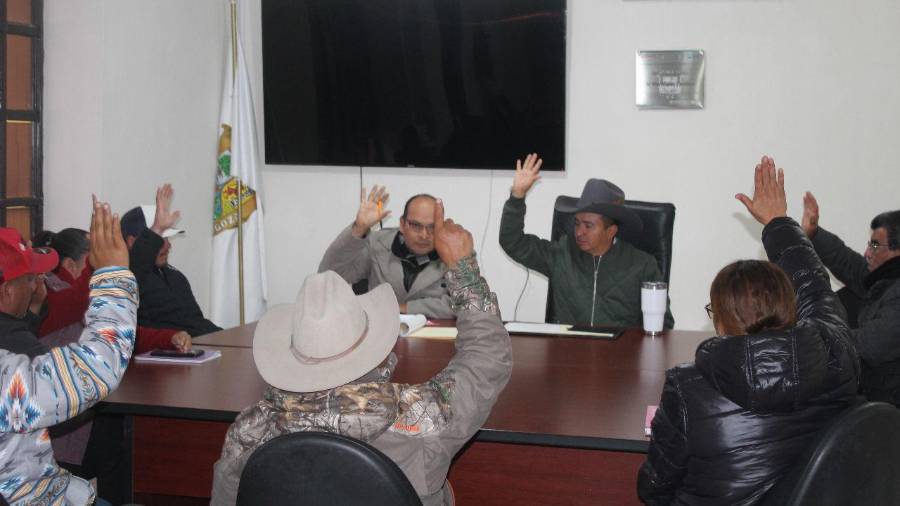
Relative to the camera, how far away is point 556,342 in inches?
133

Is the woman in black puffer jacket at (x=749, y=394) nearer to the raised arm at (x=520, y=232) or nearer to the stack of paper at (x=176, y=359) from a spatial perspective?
the stack of paper at (x=176, y=359)

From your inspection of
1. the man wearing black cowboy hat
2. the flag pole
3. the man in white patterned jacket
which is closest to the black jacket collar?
the man wearing black cowboy hat

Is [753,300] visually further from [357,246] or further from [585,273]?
[357,246]

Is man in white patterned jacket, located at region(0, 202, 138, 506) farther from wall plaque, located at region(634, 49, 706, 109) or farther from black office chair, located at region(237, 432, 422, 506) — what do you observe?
wall plaque, located at region(634, 49, 706, 109)

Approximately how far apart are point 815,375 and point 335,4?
14.2 feet

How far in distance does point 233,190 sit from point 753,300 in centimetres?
417

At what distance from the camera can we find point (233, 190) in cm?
555

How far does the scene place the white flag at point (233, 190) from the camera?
18.2ft

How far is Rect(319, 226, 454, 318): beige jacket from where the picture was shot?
3957mm

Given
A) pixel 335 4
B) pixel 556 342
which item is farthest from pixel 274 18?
pixel 556 342

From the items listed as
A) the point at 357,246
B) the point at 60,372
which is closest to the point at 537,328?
the point at 357,246

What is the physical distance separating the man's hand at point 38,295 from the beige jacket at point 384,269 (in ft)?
5.19

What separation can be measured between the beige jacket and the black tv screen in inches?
51.9

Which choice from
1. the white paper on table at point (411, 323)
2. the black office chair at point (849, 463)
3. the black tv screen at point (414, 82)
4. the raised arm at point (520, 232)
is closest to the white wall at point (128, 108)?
the black tv screen at point (414, 82)
